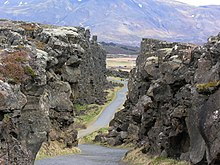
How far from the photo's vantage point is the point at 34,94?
1268 inches

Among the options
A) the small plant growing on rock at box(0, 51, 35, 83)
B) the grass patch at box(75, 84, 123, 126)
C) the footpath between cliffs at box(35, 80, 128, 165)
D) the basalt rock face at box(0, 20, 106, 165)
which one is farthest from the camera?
the grass patch at box(75, 84, 123, 126)

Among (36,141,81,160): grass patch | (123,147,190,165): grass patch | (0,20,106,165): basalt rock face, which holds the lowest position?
(36,141,81,160): grass patch

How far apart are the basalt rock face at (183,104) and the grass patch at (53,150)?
32.9 feet

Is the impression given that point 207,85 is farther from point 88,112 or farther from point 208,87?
point 88,112

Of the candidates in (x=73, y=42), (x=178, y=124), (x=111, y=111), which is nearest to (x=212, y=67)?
(x=178, y=124)

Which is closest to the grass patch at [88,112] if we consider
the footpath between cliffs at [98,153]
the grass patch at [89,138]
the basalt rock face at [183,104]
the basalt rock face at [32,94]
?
the footpath between cliffs at [98,153]

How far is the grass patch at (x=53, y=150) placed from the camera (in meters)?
53.3

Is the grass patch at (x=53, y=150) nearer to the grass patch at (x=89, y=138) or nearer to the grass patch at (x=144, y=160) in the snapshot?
the grass patch at (x=144, y=160)

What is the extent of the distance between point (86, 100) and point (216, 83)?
3721 inches

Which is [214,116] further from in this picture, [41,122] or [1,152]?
[41,122]

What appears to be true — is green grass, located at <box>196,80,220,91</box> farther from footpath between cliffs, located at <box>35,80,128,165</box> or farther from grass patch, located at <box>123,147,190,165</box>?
footpath between cliffs, located at <box>35,80,128,165</box>

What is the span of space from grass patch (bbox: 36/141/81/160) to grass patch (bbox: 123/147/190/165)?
1069cm

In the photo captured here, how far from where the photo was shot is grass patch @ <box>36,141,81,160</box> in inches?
2098

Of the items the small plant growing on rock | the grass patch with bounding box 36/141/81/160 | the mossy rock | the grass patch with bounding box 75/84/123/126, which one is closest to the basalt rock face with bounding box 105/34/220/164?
the mossy rock
